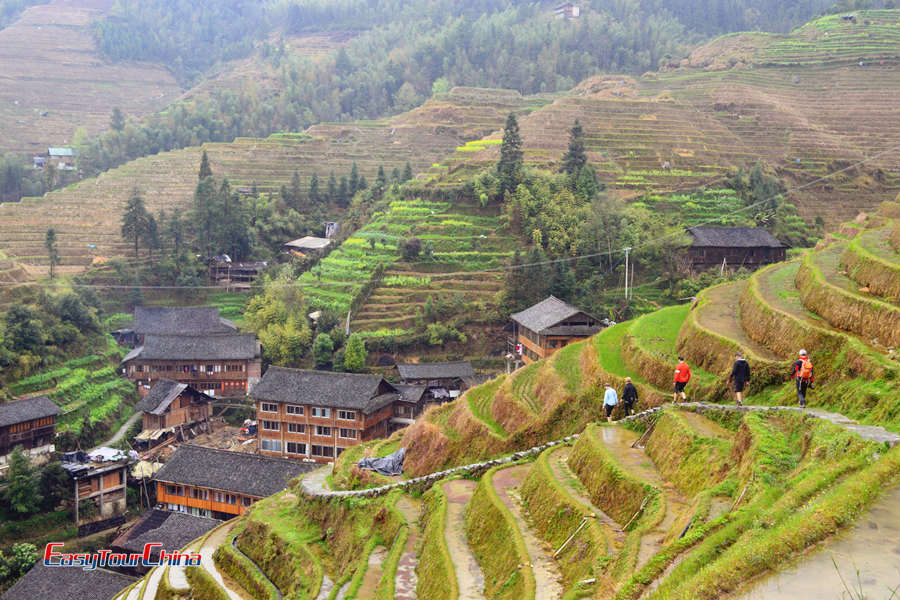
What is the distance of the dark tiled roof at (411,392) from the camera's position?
34.9m

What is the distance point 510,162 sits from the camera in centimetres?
4744

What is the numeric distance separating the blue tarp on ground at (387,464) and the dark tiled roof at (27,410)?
16.9 meters

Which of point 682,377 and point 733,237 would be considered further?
point 733,237

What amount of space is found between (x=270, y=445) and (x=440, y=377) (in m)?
7.87

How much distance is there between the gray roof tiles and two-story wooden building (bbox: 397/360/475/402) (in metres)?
3.34

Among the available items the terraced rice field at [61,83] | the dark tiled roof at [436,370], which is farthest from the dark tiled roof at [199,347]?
the terraced rice field at [61,83]

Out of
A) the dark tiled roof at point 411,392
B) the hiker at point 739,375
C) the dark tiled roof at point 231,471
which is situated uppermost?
the hiker at point 739,375

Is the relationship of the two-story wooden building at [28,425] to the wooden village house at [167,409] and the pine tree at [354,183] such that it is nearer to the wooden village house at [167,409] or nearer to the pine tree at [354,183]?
the wooden village house at [167,409]

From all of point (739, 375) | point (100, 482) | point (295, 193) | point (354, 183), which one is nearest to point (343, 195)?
point (354, 183)

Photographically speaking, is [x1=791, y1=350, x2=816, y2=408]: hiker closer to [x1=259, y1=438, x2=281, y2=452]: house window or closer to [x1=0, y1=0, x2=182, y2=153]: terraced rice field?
[x1=259, y1=438, x2=281, y2=452]: house window

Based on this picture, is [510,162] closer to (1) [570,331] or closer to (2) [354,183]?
(1) [570,331]

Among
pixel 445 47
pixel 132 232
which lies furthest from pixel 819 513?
pixel 445 47

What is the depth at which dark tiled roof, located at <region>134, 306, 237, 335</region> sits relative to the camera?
144ft

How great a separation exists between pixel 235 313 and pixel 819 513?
147 ft
